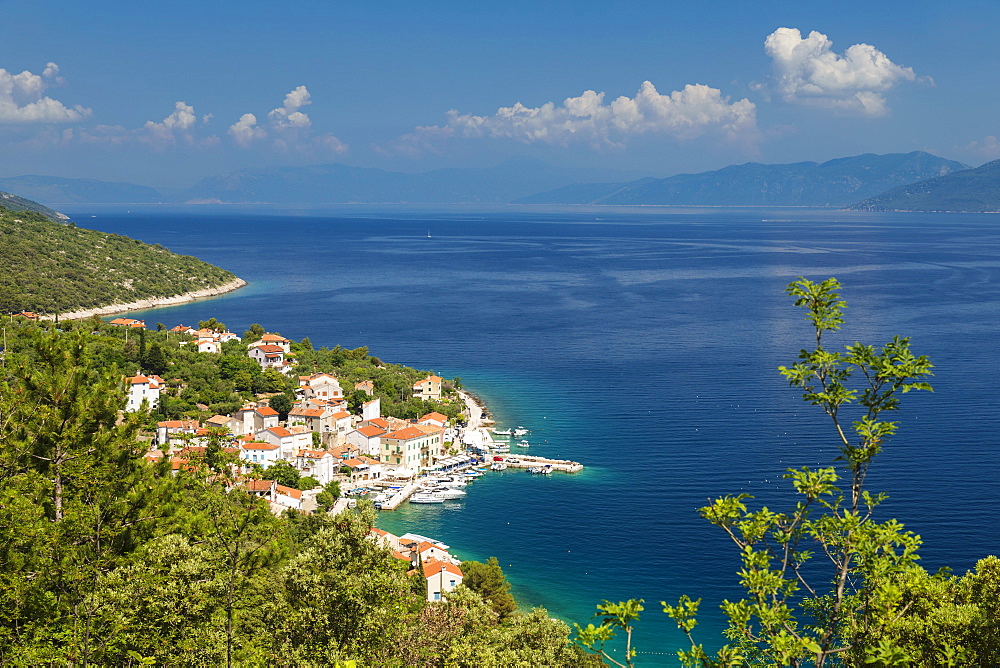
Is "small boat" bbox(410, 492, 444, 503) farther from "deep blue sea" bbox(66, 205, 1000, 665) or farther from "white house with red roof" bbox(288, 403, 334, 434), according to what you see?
"white house with red roof" bbox(288, 403, 334, 434)

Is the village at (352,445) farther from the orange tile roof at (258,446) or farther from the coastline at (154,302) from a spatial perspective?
the coastline at (154,302)

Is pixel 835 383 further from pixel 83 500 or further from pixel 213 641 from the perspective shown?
pixel 83 500

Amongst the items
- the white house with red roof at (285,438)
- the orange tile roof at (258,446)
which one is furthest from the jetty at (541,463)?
the orange tile roof at (258,446)

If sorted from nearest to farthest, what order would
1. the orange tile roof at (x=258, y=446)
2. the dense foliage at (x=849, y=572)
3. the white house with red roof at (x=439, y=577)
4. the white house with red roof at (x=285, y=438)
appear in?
the dense foliage at (x=849, y=572)
the white house with red roof at (x=439, y=577)
the orange tile roof at (x=258, y=446)
the white house with red roof at (x=285, y=438)

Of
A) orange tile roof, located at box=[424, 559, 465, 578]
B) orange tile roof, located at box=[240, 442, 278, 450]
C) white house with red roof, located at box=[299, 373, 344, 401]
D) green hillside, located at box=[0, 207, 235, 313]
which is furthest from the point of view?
green hillside, located at box=[0, 207, 235, 313]

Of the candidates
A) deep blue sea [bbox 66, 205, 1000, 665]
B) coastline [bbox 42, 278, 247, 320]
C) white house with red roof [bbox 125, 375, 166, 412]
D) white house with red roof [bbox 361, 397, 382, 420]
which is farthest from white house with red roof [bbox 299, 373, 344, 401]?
coastline [bbox 42, 278, 247, 320]
